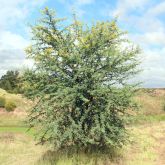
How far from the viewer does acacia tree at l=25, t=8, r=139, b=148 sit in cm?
1711

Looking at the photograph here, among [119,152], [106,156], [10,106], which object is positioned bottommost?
[106,156]

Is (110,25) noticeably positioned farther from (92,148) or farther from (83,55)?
(92,148)

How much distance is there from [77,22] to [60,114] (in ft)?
14.5

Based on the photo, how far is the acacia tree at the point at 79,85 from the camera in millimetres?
17109

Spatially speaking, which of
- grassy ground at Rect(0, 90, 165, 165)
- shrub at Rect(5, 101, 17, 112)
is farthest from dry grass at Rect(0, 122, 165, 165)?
shrub at Rect(5, 101, 17, 112)

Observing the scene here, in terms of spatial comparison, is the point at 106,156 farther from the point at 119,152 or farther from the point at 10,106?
the point at 10,106

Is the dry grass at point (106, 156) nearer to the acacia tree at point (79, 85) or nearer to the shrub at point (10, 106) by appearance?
the acacia tree at point (79, 85)

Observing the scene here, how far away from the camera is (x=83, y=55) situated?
1755 centimetres

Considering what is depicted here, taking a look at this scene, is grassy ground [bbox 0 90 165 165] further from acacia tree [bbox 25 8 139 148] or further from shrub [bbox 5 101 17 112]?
shrub [bbox 5 101 17 112]

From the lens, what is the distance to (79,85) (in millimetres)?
17406

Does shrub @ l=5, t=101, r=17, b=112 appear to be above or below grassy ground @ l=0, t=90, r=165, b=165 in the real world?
above

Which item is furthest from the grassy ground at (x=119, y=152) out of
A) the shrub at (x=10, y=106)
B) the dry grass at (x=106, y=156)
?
the shrub at (x=10, y=106)

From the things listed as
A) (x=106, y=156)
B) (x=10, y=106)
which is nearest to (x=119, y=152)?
(x=106, y=156)

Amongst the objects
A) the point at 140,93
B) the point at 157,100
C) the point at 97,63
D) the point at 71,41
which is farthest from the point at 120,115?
the point at 157,100
